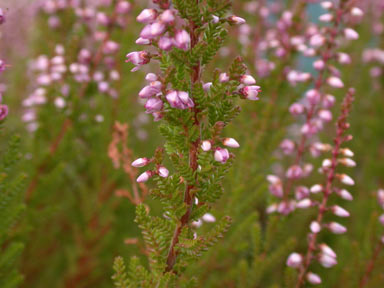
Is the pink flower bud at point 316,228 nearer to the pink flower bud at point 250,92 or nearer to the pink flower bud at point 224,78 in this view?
the pink flower bud at point 250,92

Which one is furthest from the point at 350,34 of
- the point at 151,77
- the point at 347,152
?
the point at 151,77

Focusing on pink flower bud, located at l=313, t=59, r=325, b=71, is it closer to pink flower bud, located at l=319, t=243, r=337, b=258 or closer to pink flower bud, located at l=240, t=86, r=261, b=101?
pink flower bud, located at l=319, t=243, r=337, b=258

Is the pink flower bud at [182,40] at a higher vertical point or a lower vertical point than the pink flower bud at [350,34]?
higher

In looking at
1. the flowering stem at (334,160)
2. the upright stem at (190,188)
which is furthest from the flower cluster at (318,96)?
the upright stem at (190,188)

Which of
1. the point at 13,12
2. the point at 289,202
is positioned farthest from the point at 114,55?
the point at 13,12

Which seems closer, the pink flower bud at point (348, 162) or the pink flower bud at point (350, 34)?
the pink flower bud at point (348, 162)

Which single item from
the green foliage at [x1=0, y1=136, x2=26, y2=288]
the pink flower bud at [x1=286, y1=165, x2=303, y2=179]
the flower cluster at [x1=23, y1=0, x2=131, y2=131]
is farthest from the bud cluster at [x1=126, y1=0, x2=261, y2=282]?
the flower cluster at [x1=23, y1=0, x2=131, y2=131]
